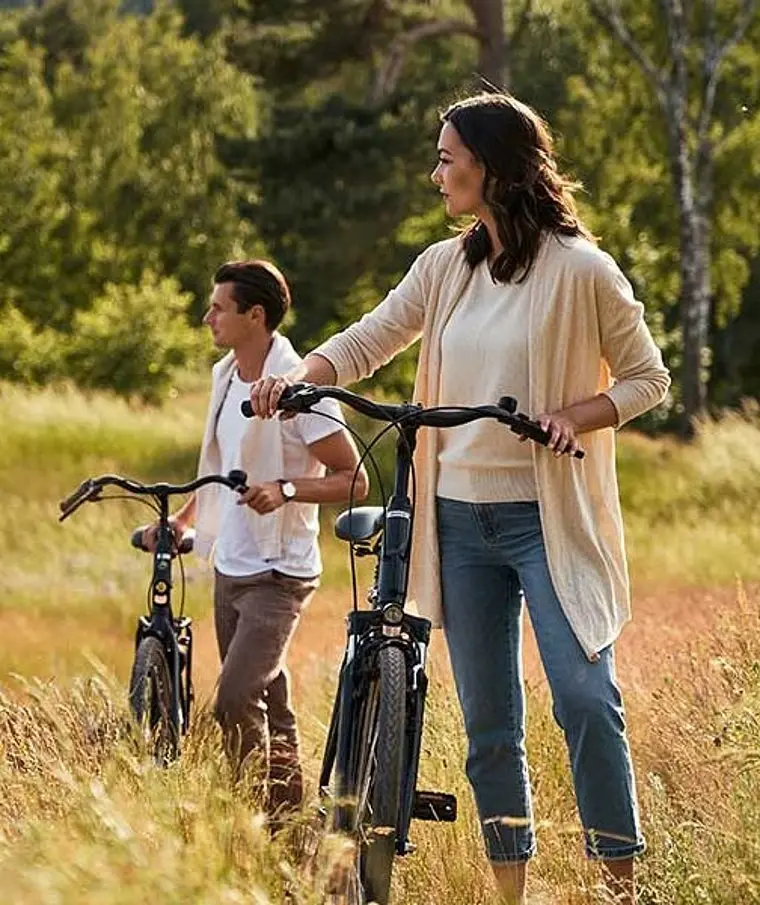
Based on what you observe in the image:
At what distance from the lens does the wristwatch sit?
6.48 m

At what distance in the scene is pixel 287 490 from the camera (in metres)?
6.50

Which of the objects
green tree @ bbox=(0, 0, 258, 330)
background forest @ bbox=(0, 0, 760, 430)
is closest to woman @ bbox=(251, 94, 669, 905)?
background forest @ bbox=(0, 0, 760, 430)

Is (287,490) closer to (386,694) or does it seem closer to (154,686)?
(154,686)

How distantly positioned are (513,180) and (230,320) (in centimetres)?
194

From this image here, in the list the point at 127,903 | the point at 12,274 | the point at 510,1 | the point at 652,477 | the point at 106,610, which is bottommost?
the point at 127,903

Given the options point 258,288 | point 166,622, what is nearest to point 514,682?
point 166,622

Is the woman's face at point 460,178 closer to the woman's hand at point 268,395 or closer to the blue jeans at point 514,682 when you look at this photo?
the woman's hand at point 268,395

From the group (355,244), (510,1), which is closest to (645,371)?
(355,244)

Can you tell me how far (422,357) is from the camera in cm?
525

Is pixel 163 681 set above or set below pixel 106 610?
below

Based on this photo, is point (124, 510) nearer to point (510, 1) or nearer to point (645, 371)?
point (645, 371)

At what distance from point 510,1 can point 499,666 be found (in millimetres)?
39405

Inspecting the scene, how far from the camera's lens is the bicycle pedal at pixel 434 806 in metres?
4.89

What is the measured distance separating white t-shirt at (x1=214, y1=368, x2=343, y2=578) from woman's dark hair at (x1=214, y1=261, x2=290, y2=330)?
0.22 meters
